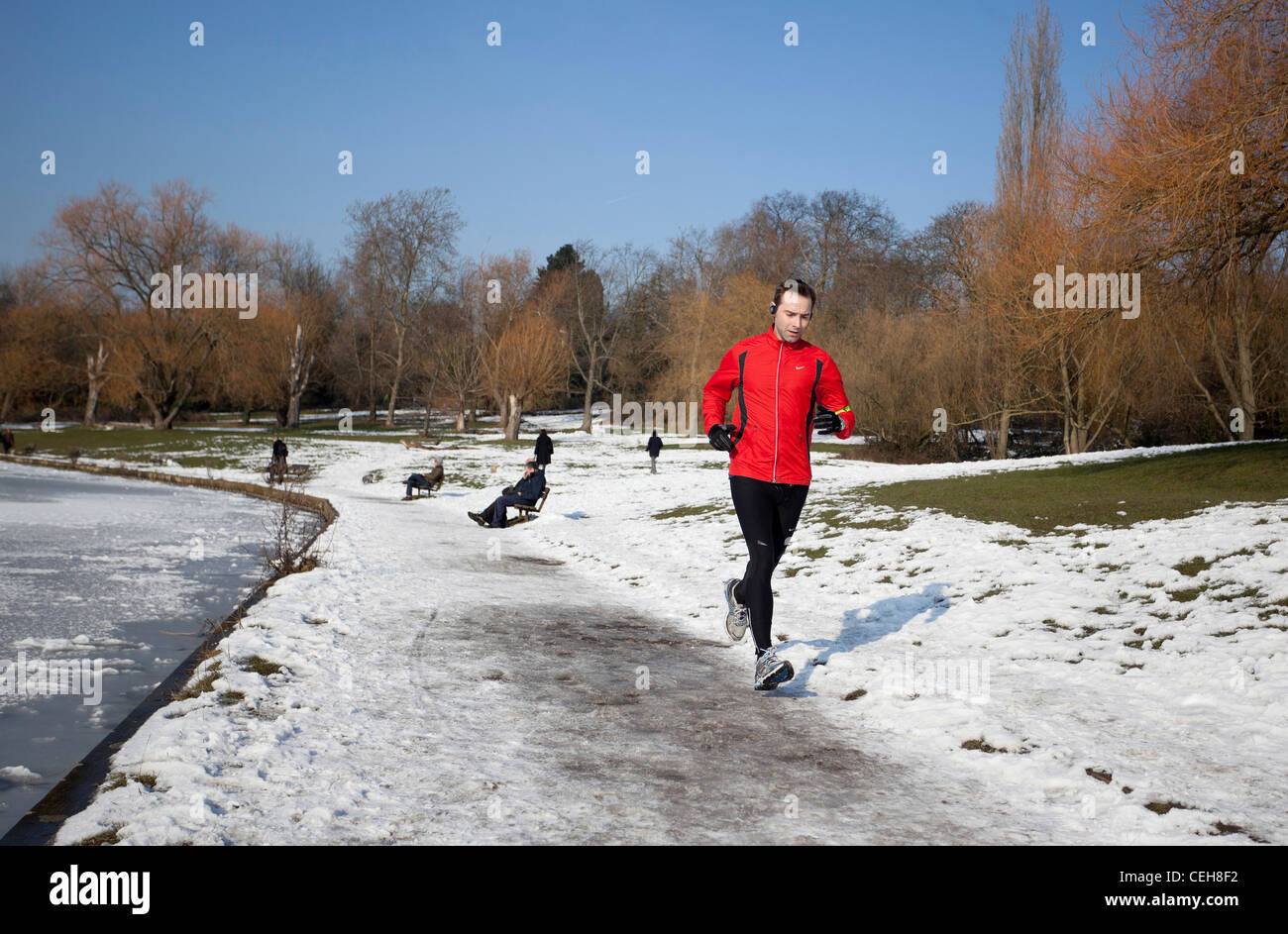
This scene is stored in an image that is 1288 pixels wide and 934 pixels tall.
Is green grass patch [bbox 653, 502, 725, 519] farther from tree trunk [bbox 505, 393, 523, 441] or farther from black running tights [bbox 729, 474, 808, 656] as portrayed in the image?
tree trunk [bbox 505, 393, 523, 441]

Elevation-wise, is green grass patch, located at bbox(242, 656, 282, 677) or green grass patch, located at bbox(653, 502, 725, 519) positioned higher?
green grass patch, located at bbox(242, 656, 282, 677)

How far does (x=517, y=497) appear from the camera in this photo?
Answer: 18.0 metres

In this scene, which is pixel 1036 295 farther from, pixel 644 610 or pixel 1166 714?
pixel 1166 714

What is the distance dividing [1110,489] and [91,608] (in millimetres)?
14066

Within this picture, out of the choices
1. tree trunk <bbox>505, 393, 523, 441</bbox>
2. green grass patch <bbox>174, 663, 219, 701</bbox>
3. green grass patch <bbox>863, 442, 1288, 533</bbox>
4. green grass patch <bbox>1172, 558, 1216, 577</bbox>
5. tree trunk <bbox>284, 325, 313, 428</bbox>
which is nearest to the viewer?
green grass patch <bbox>174, 663, 219, 701</bbox>

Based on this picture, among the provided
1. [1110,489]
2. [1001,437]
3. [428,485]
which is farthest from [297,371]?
[1110,489]

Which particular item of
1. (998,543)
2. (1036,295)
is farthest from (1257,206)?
(998,543)

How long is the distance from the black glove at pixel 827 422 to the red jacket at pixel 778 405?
3 cm

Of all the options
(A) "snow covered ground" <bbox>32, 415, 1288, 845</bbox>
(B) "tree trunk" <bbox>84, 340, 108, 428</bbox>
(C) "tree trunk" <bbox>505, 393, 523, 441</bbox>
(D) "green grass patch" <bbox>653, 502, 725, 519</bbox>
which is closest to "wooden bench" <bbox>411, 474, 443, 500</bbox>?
(D) "green grass patch" <bbox>653, 502, 725, 519</bbox>

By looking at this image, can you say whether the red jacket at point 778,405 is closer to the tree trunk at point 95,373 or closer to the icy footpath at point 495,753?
the icy footpath at point 495,753

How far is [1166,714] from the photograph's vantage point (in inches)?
214

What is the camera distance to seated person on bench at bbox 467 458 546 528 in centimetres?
1780

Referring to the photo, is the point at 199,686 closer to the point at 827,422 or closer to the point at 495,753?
the point at 495,753
